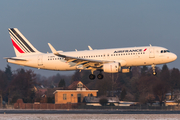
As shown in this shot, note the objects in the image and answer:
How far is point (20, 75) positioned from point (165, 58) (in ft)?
216

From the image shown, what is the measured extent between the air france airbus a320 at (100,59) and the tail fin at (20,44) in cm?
17

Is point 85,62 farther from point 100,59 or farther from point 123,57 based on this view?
point 123,57

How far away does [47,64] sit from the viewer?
48875 millimetres

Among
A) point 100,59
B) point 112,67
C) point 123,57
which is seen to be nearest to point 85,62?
point 100,59

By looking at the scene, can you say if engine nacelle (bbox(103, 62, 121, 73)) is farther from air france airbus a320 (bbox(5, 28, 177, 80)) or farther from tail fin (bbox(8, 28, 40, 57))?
tail fin (bbox(8, 28, 40, 57))

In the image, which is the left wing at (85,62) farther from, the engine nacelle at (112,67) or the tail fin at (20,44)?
the tail fin at (20,44)

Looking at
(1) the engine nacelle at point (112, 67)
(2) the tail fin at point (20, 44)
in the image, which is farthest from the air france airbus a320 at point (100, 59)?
(2) the tail fin at point (20, 44)

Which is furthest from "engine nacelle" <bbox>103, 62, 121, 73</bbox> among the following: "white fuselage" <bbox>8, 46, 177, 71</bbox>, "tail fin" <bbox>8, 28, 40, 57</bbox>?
"tail fin" <bbox>8, 28, 40, 57</bbox>

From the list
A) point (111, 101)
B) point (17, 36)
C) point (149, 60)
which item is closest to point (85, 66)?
point (149, 60)

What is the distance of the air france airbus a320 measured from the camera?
144ft

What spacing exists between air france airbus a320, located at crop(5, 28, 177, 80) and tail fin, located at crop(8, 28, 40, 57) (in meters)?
0.17

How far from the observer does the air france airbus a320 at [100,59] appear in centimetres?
4400

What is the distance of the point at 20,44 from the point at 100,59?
52.7ft

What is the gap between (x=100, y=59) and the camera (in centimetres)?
4584
